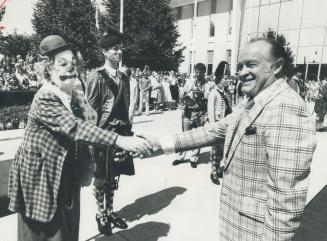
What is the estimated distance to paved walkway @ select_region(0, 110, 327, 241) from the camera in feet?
12.2

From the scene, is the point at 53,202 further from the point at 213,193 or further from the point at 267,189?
the point at 213,193

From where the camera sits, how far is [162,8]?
27.9 meters

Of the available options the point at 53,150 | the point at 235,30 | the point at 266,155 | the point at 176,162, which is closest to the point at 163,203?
the point at 176,162

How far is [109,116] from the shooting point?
→ 357 centimetres

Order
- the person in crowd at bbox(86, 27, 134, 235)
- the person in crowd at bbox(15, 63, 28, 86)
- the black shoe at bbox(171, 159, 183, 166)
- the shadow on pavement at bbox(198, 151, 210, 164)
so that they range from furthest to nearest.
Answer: the person in crowd at bbox(15, 63, 28, 86) < the shadow on pavement at bbox(198, 151, 210, 164) < the black shoe at bbox(171, 159, 183, 166) < the person in crowd at bbox(86, 27, 134, 235)

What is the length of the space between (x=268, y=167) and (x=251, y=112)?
0.32 meters

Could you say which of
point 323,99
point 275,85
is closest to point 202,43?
point 323,99

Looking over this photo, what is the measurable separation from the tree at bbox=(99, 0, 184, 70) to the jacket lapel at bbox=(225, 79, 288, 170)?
26.9 metres

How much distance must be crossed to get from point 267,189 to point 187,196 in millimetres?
3315

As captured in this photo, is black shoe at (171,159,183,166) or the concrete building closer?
black shoe at (171,159,183,166)

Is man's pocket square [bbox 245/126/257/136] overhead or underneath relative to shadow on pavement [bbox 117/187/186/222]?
overhead

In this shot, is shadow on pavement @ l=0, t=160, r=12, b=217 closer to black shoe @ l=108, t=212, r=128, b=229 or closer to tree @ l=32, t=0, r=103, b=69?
black shoe @ l=108, t=212, r=128, b=229

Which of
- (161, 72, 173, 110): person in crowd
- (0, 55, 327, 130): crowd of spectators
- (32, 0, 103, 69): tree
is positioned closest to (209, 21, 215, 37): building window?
(32, 0, 103, 69): tree

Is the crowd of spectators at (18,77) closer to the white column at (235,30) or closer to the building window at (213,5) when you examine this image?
the white column at (235,30)
